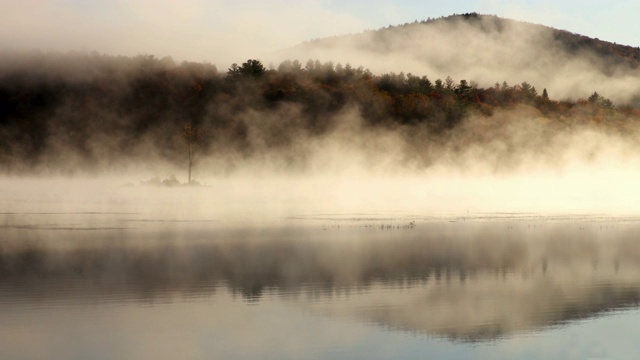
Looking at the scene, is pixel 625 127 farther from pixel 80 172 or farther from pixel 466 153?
pixel 80 172

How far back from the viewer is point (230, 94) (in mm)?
147375

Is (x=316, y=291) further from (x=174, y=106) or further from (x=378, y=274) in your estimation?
(x=174, y=106)

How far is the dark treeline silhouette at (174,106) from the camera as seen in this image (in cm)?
13450

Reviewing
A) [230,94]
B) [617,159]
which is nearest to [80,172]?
[230,94]

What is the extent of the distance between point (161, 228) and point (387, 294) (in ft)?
73.7

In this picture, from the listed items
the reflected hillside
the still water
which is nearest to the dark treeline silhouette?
the still water

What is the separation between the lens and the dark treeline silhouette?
134 m

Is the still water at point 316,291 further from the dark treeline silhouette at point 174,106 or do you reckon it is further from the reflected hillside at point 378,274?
the dark treeline silhouette at point 174,106

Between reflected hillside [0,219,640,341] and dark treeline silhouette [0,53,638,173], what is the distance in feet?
319

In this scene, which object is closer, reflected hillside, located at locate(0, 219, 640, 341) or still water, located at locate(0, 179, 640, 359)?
still water, located at locate(0, 179, 640, 359)

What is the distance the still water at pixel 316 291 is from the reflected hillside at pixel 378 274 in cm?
7

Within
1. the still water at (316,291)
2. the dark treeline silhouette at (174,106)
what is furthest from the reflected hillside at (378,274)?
the dark treeline silhouette at (174,106)

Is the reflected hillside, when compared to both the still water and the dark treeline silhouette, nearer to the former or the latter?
the still water

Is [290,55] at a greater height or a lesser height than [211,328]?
greater
